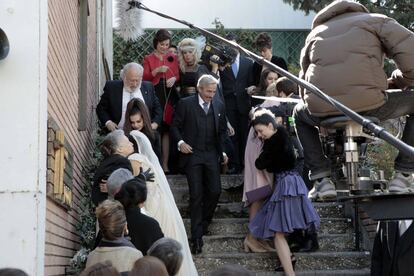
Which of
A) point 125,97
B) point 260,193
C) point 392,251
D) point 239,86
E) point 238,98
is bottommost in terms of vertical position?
point 392,251

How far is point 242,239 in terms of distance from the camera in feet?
34.7

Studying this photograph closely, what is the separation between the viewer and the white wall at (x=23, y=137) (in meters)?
6.45

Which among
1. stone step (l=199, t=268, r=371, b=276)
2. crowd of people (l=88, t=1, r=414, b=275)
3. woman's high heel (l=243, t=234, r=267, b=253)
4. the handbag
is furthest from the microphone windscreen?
stone step (l=199, t=268, r=371, b=276)

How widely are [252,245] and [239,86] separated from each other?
290 cm

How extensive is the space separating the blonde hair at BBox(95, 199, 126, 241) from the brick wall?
72 cm

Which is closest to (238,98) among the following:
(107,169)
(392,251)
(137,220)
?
(107,169)

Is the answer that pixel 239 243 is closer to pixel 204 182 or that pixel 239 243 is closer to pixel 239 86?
pixel 204 182

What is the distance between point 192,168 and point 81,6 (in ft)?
7.59

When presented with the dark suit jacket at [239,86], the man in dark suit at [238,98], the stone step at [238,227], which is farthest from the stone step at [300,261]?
the dark suit jacket at [239,86]

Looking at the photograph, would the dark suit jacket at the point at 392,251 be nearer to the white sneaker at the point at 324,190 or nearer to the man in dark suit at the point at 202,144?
the white sneaker at the point at 324,190

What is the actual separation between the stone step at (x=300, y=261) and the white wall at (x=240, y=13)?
11.1m

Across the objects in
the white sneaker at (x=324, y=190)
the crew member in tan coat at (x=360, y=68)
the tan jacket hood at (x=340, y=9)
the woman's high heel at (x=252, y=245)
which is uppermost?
the tan jacket hood at (x=340, y=9)

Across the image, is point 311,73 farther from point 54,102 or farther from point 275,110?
point 275,110

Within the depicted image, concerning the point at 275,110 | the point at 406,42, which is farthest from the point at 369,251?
the point at 406,42
